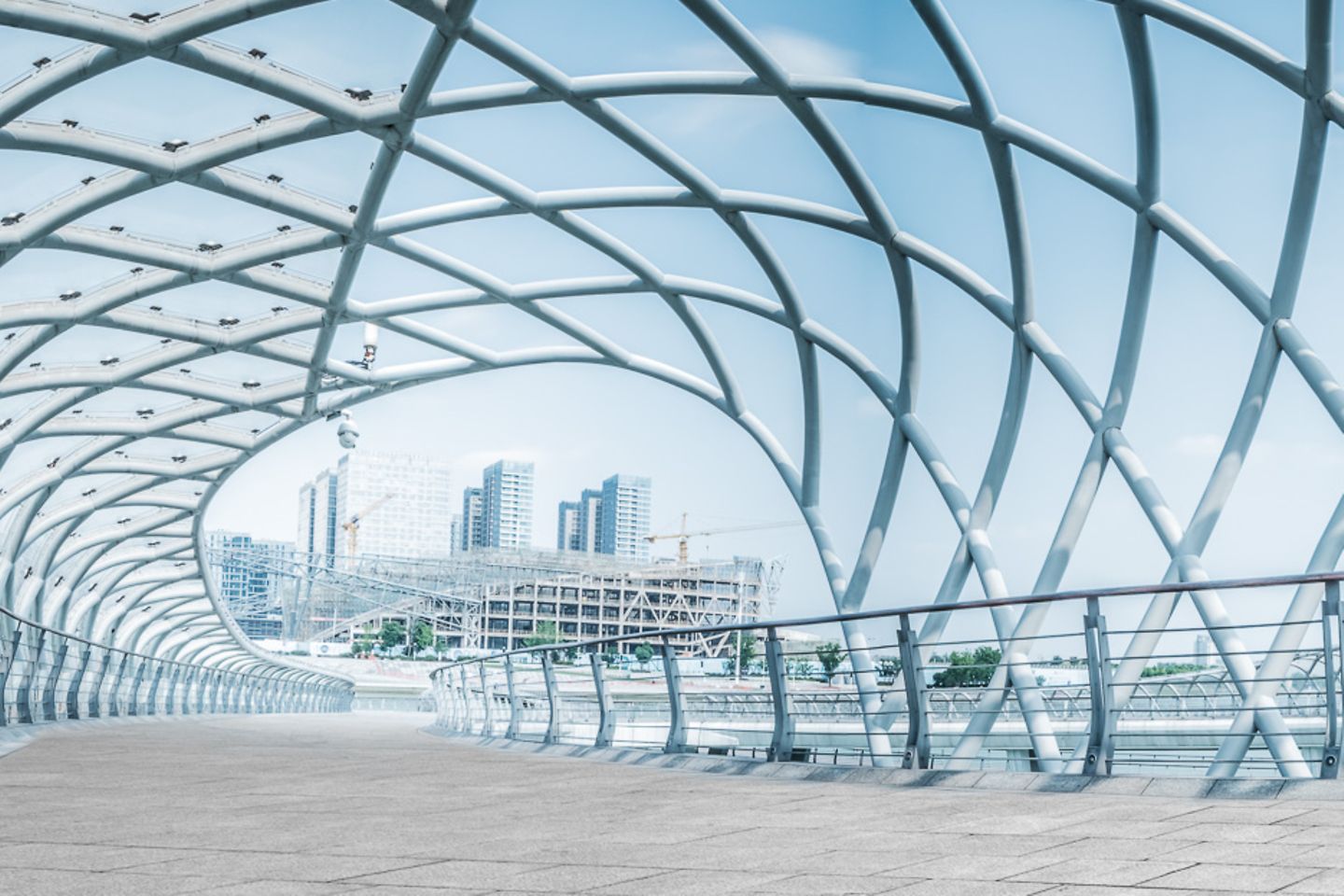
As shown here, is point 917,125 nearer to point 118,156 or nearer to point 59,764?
point 118,156

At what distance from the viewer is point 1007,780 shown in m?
9.09

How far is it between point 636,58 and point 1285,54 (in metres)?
A: 9.64

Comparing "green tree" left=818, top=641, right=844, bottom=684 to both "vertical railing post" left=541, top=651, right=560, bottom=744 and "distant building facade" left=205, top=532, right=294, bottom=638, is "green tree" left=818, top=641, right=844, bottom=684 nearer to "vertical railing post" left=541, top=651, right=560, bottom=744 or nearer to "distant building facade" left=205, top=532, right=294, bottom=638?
"vertical railing post" left=541, top=651, right=560, bottom=744

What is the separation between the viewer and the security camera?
3584 centimetres

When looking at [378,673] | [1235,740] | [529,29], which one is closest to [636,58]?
[529,29]

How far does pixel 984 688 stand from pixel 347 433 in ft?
91.4

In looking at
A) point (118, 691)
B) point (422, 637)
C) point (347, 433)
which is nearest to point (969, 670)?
point (118, 691)

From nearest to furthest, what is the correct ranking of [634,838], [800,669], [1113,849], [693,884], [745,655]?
[693,884]
[1113,849]
[634,838]
[800,669]
[745,655]

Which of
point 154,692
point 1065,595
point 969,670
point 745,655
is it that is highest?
point 1065,595

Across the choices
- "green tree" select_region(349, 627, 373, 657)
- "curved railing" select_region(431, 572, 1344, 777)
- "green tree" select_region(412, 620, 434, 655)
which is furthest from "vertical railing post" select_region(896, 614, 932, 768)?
"green tree" select_region(349, 627, 373, 657)

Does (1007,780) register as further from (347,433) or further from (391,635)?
(391,635)

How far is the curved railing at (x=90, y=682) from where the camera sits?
1873 centimetres

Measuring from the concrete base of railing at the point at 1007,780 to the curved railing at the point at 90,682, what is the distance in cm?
909

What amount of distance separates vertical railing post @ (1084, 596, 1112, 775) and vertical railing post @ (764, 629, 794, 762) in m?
3.05
